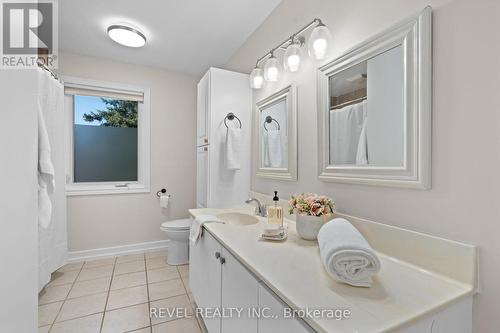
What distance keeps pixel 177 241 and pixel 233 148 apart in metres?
1.32

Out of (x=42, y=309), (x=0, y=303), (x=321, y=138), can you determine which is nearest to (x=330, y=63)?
(x=321, y=138)

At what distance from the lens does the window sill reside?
263cm

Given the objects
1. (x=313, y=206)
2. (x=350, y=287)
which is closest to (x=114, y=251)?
(x=313, y=206)

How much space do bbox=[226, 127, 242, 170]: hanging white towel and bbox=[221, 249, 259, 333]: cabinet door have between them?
1022 mm

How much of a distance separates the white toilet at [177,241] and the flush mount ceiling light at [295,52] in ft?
5.61

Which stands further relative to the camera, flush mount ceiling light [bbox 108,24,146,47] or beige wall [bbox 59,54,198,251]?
beige wall [bbox 59,54,198,251]

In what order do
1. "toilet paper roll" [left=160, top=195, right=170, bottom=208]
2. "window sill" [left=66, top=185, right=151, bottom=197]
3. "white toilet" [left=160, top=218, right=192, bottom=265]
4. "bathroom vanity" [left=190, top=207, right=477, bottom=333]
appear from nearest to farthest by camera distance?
"bathroom vanity" [left=190, top=207, right=477, bottom=333], "white toilet" [left=160, top=218, right=192, bottom=265], "window sill" [left=66, top=185, right=151, bottom=197], "toilet paper roll" [left=160, top=195, right=170, bottom=208]

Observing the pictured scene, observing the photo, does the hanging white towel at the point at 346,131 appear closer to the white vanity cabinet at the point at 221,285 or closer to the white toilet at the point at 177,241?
the white vanity cabinet at the point at 221,285

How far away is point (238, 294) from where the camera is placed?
3.25 ft

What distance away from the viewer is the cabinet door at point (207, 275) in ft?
4.09

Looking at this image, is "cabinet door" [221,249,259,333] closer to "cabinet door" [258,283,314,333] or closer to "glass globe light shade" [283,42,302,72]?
"cabinet door" [258,283,314,333]

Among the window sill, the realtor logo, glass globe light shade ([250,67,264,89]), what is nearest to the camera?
the realtor logo

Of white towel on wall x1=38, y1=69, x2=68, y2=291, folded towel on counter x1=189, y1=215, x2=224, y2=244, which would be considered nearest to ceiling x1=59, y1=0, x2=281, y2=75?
white towel on wall x1=38, y1=69, x2=68, y2=291

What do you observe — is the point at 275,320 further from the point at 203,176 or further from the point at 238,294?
the point at 203,176
